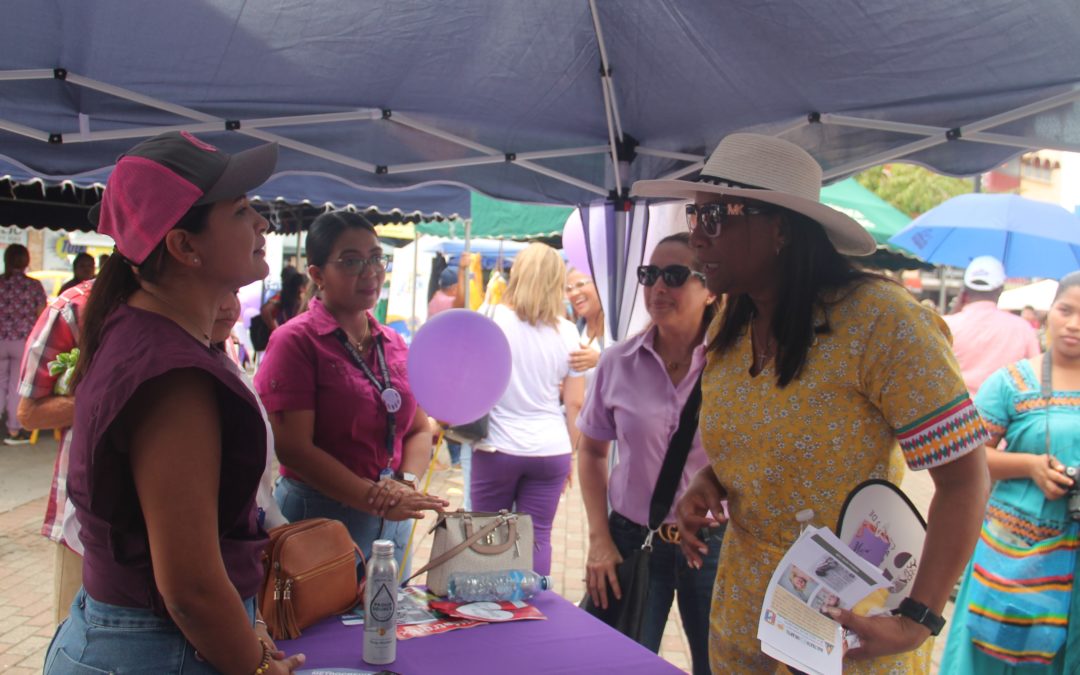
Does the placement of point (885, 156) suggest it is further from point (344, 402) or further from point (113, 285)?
point (113, 285)

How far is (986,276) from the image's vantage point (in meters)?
5.49

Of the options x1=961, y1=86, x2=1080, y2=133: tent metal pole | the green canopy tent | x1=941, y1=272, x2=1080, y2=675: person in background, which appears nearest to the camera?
x1=961, y1=86, x2=1080, y2=133: tent metal pole

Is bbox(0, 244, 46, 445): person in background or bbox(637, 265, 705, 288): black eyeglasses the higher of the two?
bbox(637, 265, 705, 288): black eyeglasses

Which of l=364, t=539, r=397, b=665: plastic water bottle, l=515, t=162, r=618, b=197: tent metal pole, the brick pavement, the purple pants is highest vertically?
l=515, t=162, r=618, b=197: tent metal pole

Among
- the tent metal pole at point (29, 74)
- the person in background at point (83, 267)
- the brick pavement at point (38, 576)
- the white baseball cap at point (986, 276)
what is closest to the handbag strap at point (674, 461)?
the brick pavement at point (38, 576)

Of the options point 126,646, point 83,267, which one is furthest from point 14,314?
point 126,646

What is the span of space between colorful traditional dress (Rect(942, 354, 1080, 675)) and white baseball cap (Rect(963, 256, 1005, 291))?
2548 millimetres

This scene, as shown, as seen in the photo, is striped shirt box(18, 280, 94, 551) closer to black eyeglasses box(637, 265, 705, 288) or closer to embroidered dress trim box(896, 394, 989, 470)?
black eyeglasses box(637, 265, 705, 288)

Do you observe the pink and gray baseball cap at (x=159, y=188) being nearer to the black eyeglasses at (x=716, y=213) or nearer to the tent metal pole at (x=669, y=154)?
the black eyeglasses at (x=716, y=213)

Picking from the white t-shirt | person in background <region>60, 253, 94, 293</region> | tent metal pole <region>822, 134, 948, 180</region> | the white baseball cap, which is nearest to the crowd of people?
tent metal pole <region>822, 134, 948, 180</region>

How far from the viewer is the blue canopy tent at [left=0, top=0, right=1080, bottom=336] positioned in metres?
2.40

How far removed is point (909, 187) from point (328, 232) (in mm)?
28660

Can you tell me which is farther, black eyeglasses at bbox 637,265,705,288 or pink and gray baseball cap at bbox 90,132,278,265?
black eyeglasses at bbox 637,265,705,288

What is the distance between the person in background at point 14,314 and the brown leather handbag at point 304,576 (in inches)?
296
